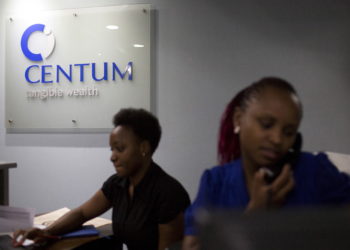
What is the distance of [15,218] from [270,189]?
1.15m

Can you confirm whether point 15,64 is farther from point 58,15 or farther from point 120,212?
point 120,212

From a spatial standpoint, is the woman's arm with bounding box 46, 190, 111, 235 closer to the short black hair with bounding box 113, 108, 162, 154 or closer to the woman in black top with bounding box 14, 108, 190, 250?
the woman in black top with bounding box 14, 108, 190, 250

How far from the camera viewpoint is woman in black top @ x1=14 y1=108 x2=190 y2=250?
5.00 feet

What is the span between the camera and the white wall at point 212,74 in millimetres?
2625

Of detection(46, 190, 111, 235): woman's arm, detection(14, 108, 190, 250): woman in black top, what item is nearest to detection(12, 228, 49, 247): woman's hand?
detection(14, 108, 190, 250): woman in black top

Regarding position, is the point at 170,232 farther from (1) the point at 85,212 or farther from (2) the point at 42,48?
(2) the point at 42,48

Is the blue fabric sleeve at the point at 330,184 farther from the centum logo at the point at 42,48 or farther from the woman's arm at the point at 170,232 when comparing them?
the centum logo at the point at 42,48

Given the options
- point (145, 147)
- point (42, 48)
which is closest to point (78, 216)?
point (145, 147)

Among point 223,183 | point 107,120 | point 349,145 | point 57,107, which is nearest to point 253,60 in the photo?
point 349,145

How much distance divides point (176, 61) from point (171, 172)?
798 mm

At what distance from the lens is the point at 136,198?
1614mm

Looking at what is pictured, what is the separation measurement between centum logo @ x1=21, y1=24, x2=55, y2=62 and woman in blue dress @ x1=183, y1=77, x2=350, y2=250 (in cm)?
233

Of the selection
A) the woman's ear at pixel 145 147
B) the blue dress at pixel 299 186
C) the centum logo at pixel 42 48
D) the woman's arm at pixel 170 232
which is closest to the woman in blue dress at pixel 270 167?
the blue dress at pixel 299 186

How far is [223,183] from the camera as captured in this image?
3.63 ft
